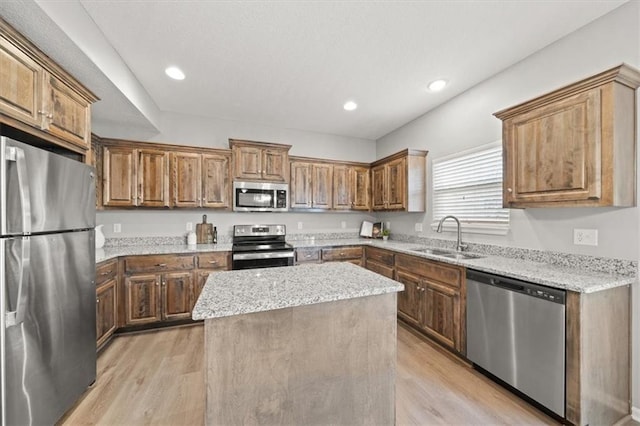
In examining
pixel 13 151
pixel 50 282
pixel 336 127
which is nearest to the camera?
pixel 13 151

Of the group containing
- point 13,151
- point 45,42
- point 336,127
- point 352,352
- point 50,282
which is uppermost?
point 336,127

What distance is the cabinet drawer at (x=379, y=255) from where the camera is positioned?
340 cm

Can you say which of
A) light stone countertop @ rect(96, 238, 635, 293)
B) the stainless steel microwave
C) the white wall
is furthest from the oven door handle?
the white wall

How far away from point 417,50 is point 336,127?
2089 mm

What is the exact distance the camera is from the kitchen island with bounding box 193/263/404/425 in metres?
1.17

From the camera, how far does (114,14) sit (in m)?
1.82

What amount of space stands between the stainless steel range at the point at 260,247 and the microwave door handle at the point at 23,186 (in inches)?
77.1

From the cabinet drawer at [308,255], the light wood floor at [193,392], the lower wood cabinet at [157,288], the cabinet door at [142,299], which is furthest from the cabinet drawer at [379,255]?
the cabinet door at [142,299]

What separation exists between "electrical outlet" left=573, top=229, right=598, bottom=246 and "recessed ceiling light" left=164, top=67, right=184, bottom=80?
3.83 meters

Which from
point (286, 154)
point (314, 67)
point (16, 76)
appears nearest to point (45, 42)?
point (16, 76)

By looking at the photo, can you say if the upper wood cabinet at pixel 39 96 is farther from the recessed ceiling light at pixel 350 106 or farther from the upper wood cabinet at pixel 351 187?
the upper wood cabinet at pixel 351 187

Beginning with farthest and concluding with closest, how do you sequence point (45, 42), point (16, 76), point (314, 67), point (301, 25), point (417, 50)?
point (314, 67) < point (417, 50) < point (301, 25) < point (45, 42) < point (16, 76)

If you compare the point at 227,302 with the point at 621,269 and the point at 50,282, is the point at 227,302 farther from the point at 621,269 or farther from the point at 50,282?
the point at 621,269

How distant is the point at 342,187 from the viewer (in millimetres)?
4340
